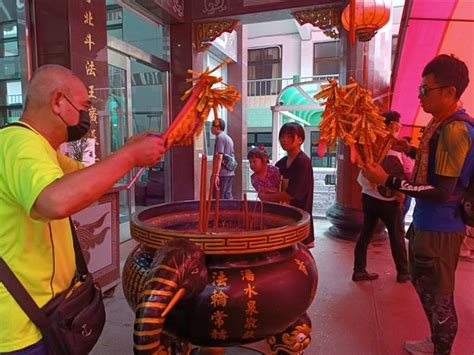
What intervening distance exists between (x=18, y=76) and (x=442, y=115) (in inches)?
126

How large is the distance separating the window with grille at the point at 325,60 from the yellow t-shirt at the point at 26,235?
12307 millimetres

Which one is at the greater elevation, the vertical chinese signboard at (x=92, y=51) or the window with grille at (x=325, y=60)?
the window with grille at (x=325, y=60)

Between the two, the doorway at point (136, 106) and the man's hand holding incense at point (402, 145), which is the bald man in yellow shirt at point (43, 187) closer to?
the man's hand holding incense at point (402, 145)

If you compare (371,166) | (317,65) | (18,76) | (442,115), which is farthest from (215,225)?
(317,65)

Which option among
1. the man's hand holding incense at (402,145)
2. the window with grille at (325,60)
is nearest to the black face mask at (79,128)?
the man's hand holding incense at (402,145)

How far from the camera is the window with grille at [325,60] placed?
12.1 m

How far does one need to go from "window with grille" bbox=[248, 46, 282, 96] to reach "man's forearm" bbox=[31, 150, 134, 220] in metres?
12.5

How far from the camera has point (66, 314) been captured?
1019 mm

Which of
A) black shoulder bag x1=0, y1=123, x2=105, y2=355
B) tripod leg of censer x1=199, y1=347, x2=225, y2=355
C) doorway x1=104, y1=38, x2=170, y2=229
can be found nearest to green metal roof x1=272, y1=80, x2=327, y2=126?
doorway x1=104, y1=38, x2=170, y2=229

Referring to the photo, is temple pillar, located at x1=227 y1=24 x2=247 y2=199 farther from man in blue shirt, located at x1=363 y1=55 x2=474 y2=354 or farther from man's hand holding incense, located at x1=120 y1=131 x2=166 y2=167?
man's hand holding incense, located at x1=120 y1=131 x2=166 y2=167

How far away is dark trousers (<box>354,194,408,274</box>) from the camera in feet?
10.2

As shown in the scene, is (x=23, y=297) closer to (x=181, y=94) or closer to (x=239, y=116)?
(x=181, y=94)

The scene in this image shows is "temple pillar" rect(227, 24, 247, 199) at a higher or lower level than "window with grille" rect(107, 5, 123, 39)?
lower

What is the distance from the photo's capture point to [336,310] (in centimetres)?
263
